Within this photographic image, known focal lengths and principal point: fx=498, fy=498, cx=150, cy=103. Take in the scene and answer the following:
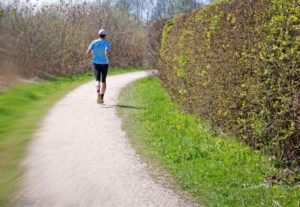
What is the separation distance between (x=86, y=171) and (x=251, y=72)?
2.50 meters

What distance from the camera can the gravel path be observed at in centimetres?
497

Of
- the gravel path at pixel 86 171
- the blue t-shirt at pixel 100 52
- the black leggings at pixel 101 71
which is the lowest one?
the gravel path at pixel 86 171

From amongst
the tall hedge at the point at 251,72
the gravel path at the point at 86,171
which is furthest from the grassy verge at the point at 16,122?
the tall hedge at the point at 251,72

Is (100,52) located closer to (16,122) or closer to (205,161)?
(205,161)

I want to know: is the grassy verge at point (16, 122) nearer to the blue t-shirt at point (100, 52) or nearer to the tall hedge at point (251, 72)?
the tall hedge at point (251, 72)

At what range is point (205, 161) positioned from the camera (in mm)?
6828

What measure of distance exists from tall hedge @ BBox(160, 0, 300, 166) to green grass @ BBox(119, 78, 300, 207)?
0.92 ft

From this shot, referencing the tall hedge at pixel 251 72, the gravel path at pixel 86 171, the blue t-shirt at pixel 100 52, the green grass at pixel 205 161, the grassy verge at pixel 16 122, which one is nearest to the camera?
the grassy verge at pixel 16 122

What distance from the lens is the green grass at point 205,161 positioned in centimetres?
521

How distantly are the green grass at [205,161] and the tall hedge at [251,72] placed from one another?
0.92ft

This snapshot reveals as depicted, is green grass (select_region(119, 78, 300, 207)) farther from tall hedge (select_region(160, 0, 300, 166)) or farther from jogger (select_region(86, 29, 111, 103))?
jogger (select_region(86, 29, 111, 103))

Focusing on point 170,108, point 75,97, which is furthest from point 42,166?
point 75,97

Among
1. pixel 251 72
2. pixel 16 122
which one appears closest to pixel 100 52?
pixel 251 72

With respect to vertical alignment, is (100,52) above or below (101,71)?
above
